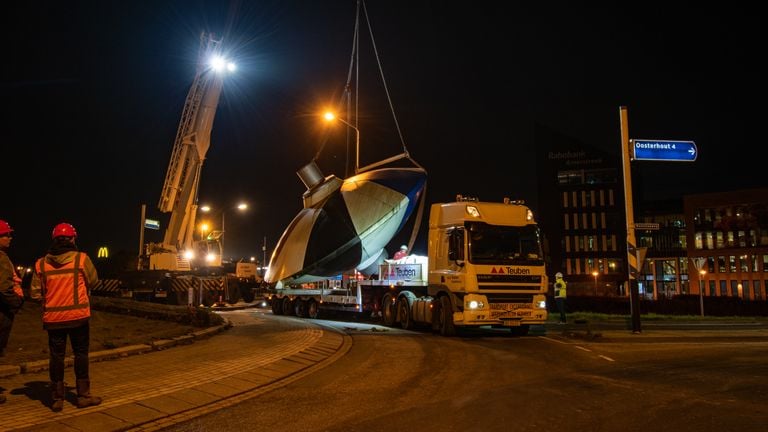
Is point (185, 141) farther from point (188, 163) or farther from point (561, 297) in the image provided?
point (561, 297)

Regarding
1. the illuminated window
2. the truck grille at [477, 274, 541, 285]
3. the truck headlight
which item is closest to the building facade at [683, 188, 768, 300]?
the illuminated window

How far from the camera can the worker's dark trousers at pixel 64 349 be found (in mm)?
5969

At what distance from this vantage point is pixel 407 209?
22.8 m

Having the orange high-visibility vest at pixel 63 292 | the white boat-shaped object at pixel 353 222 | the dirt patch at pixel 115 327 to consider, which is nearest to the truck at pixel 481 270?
the white boat-shaped object at pixel 353 222

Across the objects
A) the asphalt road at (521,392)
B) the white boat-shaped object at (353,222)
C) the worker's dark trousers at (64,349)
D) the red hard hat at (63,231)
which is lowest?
the asphalt road at (521,392)

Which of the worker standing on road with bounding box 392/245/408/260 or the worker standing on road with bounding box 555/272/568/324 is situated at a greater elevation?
the worker standing on road with bounding box 392/245/408/260

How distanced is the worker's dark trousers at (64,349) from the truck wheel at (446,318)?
385 inches

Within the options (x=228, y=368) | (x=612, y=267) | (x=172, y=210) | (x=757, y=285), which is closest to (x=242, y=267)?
(x=172, y=210)

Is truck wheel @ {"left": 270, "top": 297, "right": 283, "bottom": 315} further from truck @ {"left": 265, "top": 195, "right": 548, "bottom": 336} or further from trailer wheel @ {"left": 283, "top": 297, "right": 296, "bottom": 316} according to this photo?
truck @ {"left": 265, "top": 195, "right": 548, "bottom": 336}

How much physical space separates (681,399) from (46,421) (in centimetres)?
694

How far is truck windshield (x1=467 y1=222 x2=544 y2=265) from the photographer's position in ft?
46.1

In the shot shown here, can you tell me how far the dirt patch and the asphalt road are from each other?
12.7ft

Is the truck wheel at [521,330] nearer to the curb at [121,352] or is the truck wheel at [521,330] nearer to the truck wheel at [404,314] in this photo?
the truck wheel at [404,314]

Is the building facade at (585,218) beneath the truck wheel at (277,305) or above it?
above
